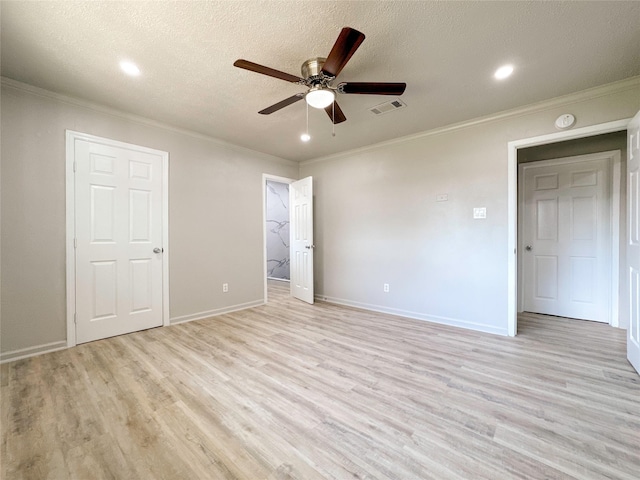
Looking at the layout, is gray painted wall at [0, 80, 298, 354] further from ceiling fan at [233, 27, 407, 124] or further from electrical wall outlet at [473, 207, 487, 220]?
electrical wall outlet at [473, 207, 487, 220]

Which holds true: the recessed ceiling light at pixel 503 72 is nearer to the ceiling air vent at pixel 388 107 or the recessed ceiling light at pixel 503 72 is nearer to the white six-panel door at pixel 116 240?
the ceiling air vent at pixel 388 107

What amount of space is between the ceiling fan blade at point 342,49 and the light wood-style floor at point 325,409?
2.23 m

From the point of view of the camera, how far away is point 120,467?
1.31m

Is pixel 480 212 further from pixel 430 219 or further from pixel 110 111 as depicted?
pixel 110 111

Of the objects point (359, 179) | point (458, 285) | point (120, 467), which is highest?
point (359, 179)

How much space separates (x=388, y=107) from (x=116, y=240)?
3.35m

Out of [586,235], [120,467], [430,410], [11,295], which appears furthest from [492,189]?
[11,295]

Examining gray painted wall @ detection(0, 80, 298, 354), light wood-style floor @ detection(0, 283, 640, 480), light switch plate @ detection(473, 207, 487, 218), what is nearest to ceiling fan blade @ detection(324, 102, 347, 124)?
light switch plate @ detection(473, 207, 487, 218)

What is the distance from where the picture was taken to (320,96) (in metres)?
1.99

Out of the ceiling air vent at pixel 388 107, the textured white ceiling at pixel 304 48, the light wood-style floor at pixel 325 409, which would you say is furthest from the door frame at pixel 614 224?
the ceiling air vent at pixel 388 107

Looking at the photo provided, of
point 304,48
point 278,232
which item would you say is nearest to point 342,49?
point 304,48

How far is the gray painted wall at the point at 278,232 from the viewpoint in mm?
7234

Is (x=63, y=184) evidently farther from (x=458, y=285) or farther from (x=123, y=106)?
(x=458, y=285)

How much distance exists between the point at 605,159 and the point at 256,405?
4836 mm
